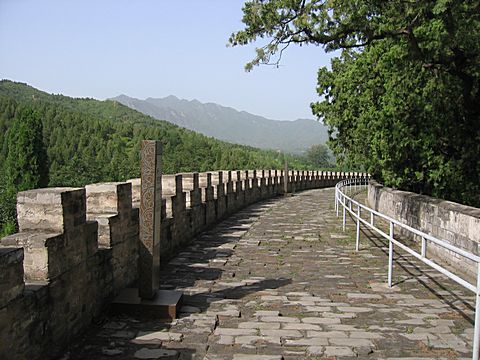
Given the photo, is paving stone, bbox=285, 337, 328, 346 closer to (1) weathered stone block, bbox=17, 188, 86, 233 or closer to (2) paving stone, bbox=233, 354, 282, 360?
(2) paving stone, bbox=233, 354, 282, 360

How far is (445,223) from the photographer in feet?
24.1

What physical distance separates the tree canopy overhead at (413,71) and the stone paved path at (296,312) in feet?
13.3

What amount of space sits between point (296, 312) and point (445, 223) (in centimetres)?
363

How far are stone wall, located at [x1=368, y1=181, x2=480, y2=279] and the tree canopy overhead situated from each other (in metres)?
1.78

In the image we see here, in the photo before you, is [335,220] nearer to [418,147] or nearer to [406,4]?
[418,147]

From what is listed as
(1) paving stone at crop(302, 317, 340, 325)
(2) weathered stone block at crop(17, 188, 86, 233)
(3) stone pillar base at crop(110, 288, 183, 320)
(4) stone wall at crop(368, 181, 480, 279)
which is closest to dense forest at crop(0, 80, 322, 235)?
(4) stone wall at crop(368, 181, 480, 279)

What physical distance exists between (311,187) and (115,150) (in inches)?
1999

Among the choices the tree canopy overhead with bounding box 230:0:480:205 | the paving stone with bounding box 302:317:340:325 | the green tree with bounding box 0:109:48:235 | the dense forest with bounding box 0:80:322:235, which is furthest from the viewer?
the dense forest with bounding box 0:80:322:235

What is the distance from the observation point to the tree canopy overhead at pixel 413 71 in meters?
8.94

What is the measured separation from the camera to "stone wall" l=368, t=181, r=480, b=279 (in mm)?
6355

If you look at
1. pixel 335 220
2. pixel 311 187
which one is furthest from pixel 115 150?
pixel 335 220

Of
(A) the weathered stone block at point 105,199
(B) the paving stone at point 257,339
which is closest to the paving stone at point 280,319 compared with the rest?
(B) the paving stone at point 257,339

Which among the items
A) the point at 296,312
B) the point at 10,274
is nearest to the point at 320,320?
the point at 296,312

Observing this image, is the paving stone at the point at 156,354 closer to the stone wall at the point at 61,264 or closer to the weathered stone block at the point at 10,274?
the stone wall at the point at 61,264
